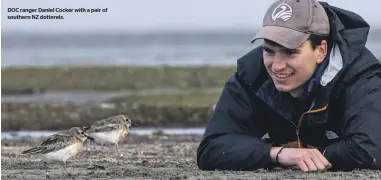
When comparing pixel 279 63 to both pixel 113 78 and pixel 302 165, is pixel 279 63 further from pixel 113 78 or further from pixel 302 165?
pixel 113 78

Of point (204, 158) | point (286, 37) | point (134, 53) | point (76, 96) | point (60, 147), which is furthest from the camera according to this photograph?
point (134, 53)

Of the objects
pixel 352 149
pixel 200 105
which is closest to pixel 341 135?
pixel 352 149

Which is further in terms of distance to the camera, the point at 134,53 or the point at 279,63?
the point at 134,53

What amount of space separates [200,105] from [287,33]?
13.4 meters

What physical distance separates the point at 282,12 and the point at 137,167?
2529 millimetres

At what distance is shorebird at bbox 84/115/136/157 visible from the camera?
12430 mm

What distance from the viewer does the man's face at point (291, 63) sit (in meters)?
6.63

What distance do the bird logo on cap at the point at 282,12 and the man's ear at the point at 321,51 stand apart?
1.04 ft

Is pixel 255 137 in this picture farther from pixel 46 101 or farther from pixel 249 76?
pixel 46 101

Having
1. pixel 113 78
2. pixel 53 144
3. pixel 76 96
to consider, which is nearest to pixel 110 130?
pixel 53 144

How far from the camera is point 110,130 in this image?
41.6 feet

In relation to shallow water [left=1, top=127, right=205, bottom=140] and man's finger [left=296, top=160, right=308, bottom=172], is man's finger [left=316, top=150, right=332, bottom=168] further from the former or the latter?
shallow water [left=1, top=127, right=205, bottom=140]

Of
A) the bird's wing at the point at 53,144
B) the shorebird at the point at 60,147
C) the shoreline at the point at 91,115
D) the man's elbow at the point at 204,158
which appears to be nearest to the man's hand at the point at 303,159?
the man's elbow at the point at 204,158

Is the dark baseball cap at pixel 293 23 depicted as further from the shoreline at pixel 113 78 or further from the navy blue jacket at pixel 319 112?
the shoreline at pixel 113 78
